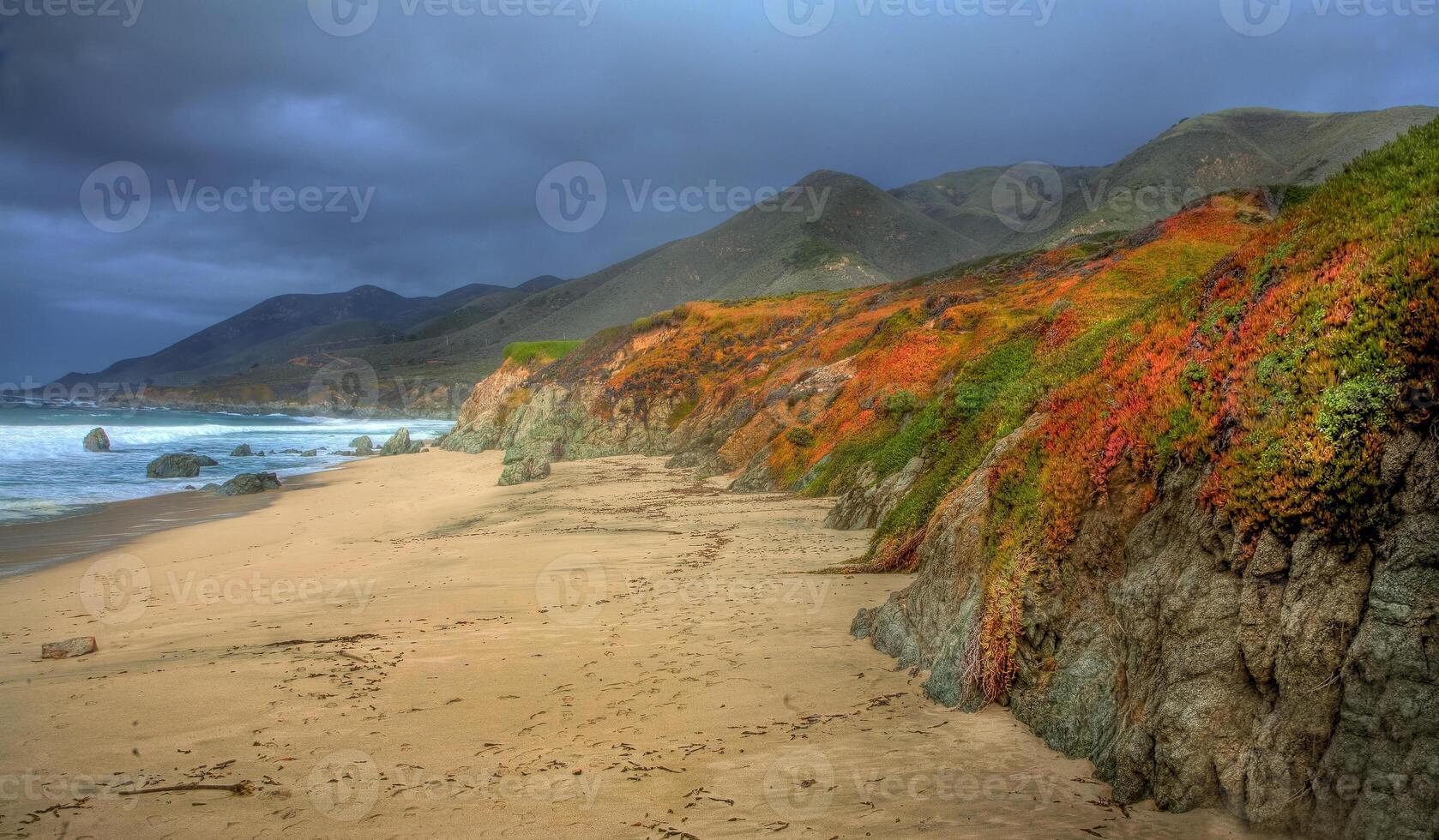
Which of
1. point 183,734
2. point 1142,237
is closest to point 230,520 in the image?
point 183,734

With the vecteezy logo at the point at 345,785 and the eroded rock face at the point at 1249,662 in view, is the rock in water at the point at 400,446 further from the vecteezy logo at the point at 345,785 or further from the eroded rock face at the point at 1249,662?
the eroded rock face at the point at 1249,662

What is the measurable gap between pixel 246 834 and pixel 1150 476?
696 cm

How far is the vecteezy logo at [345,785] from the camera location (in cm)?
518

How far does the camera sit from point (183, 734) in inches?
254

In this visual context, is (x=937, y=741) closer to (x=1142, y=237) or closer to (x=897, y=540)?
(x=897, y=540)

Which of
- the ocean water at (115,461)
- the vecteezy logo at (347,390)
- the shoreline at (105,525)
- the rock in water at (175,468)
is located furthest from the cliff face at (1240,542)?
the vecteezy logo at (347,390)

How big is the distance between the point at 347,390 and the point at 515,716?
17363 cm

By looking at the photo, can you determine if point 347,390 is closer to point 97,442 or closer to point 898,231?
point 97,442

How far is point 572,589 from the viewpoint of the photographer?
1145 centimetres
